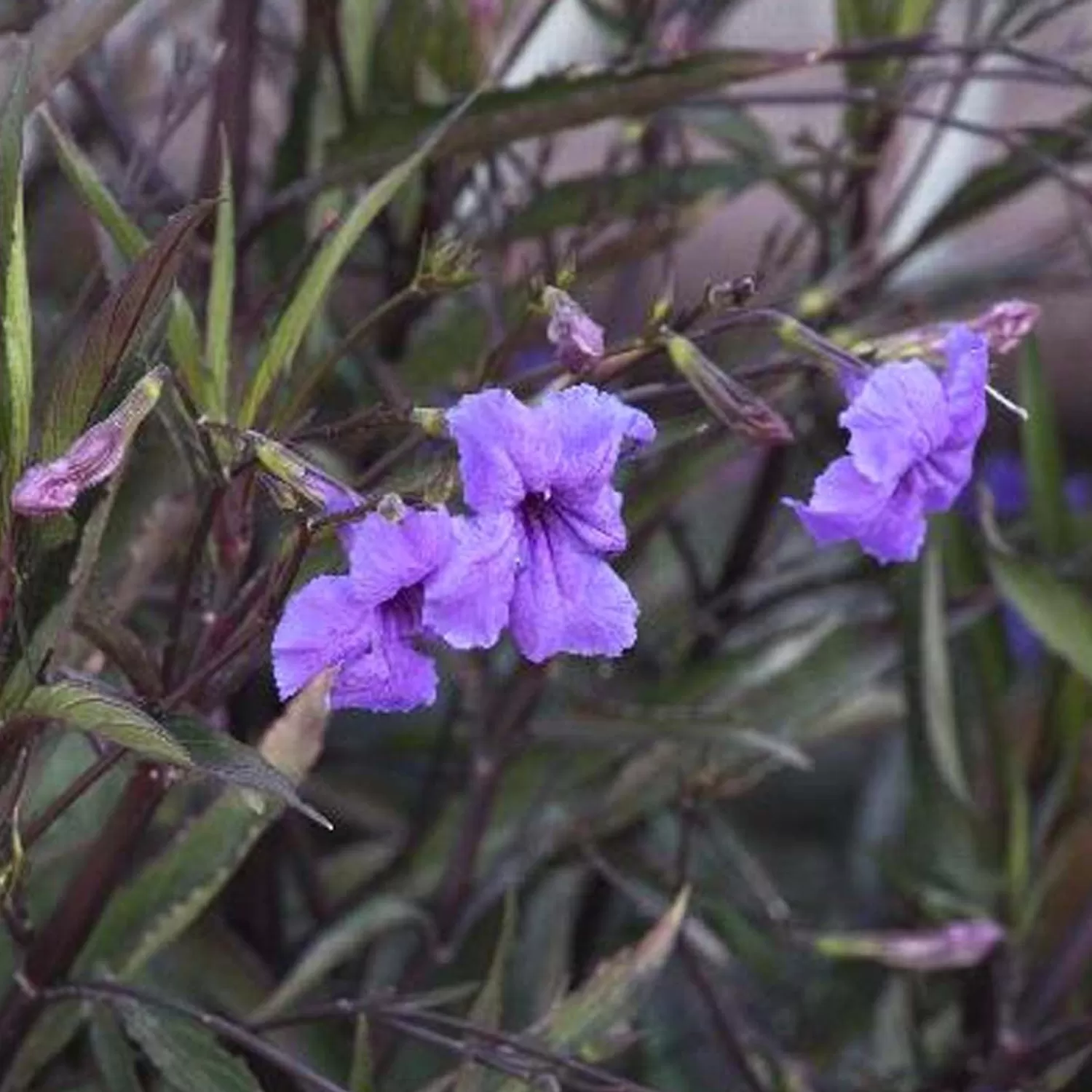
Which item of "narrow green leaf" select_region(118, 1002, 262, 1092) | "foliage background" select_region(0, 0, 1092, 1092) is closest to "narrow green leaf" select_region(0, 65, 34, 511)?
"foliage background" select_region(0, 0, 1092, 1092)

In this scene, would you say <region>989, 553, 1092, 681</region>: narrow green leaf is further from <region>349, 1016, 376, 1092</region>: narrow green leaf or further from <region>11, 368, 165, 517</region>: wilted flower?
<region>11, 368, 165, 517</region>: wilted flower

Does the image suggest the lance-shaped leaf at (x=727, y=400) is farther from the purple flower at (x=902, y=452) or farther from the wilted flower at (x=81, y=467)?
the wilted flower at (x=81, y=467)

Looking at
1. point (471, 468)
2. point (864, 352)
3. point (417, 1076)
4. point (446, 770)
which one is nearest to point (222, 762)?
point (471, 468)

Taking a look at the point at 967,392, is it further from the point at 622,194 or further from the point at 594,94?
the point at 622,194

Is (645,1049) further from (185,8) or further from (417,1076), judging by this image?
(185,8)

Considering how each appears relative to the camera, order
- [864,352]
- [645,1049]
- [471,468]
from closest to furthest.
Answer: [471,468] < [864,352] < [645,1049]
